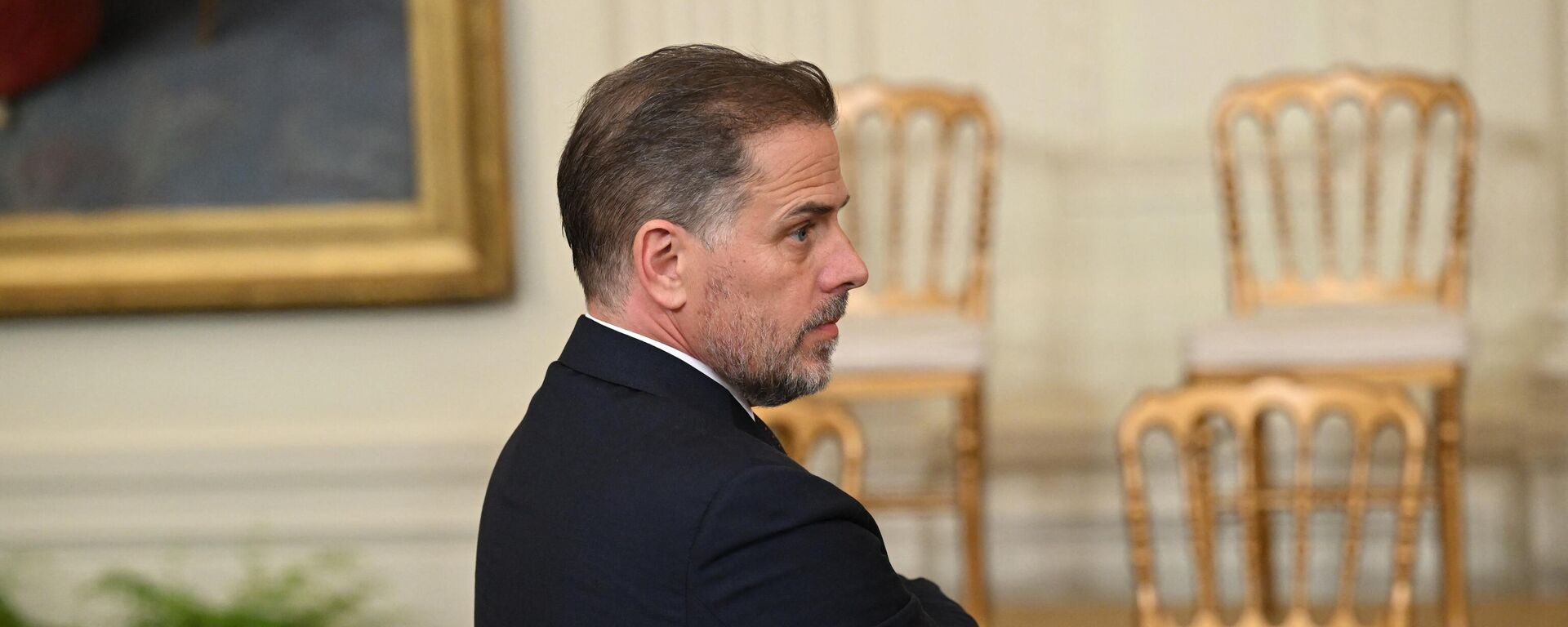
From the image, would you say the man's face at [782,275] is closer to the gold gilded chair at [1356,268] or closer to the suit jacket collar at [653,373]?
the suit jacket collar at [653,373]

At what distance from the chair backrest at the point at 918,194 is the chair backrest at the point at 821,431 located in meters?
1.11

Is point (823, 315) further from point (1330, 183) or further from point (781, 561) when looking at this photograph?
point (1330, 183)

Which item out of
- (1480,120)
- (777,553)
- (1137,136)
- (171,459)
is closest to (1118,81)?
(1137,136)

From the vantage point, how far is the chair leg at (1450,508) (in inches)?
144

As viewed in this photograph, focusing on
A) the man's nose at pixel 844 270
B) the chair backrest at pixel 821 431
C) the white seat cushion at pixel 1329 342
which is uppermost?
the man's nose at pixel 844 270

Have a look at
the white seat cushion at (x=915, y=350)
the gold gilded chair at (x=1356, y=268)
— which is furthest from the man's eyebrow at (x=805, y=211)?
the white seat cushion at (x=915, y=350)

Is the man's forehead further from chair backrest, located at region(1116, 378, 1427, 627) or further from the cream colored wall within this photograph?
the cream colored wall

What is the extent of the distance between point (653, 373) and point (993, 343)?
3.39m

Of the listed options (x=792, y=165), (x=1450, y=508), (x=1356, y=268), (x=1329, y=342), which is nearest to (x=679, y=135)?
(x=792, y=165)

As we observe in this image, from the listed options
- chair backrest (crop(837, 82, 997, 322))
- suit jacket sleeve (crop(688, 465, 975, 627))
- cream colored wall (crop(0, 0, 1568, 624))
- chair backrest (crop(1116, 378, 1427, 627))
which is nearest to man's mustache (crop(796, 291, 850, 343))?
suit jacket sleeve (crop(688, 465, 975, 627))

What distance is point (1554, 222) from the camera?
4.45m

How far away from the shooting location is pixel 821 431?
9.53 ft

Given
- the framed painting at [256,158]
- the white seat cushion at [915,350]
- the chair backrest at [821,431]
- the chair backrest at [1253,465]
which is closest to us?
the chair backrest at [1253,465]

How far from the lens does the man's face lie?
1322mm
